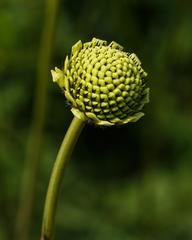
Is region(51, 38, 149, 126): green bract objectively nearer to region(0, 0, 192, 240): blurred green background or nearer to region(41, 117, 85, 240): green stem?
region(41, 117, 85, 240): green stem

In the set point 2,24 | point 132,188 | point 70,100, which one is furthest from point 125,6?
point 70,100

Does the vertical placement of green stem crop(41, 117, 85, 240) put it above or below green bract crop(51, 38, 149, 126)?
below

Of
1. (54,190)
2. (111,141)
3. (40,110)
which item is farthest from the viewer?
(111,141)

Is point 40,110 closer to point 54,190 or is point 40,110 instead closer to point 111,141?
point 54,190

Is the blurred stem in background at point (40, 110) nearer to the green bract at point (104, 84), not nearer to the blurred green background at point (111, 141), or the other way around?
the blurred green background at point (111, 141)

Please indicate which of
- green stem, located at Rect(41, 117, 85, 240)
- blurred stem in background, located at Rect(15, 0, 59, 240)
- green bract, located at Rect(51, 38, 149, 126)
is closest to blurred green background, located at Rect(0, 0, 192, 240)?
blurred stem in background, located at Rect(15, 0, 59, 240)

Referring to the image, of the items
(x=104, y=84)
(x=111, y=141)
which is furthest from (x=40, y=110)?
(x=111, y=141)
